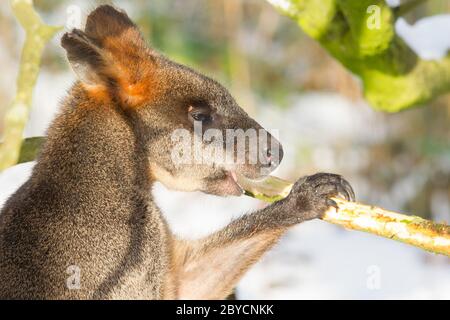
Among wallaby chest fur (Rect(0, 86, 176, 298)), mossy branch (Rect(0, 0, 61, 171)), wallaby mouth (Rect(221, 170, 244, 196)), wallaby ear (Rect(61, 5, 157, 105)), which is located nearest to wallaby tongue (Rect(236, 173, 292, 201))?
wallaby mouth (Rect(221, 170, 244, 196))

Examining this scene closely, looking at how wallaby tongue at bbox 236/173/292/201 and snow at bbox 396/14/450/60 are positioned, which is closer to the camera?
wallaby tongue at bbox 236/173/292/201

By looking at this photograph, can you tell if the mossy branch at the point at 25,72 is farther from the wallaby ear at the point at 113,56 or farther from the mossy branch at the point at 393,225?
the mossy branch at the point at 393,225

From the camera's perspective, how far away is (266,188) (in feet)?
14.1

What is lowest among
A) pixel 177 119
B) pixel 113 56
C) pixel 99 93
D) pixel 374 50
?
pixel 177 119

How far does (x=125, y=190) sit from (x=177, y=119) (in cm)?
45

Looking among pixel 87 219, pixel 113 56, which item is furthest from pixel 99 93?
pixel 87 219

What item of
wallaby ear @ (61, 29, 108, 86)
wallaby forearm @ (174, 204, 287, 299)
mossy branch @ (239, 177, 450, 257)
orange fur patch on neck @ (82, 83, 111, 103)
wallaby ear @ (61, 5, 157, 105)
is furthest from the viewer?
wallaby forearm @ (174, 204, 287, 299)

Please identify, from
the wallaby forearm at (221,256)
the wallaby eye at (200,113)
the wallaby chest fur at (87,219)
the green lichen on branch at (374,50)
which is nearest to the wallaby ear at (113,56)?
the wallaby chest fur at (87,219)

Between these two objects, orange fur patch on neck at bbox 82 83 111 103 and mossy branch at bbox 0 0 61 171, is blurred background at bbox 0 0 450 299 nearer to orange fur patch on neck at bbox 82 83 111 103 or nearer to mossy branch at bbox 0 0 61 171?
mossy branch at bbox 0 0 61 171

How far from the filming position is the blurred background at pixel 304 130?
32.5 feet

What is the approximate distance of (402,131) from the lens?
1166 centimetres

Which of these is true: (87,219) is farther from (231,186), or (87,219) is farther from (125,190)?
(231,186)

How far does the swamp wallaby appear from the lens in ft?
12.0

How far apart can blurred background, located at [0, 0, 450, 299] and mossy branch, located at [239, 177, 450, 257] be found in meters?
4.70
